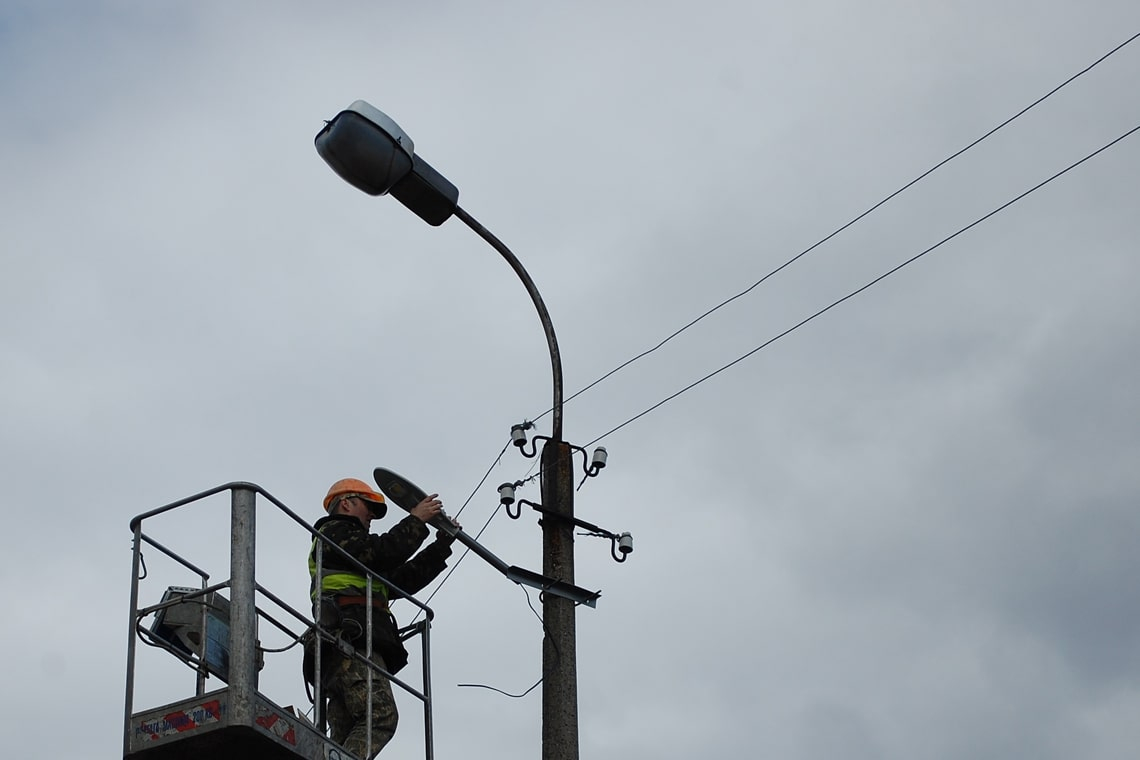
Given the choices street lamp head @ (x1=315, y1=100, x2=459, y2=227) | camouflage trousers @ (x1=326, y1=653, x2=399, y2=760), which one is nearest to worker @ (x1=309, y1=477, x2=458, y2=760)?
camouflage trousers @ (x1=326, y1=653, x2=399, y2=760)

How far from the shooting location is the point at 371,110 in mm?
9969

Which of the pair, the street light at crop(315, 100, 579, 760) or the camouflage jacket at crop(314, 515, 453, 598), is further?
the camouflage jacket at crop(314, 515, 453, 598)

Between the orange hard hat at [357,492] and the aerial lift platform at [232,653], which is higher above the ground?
the orange hard hat at [357,492]

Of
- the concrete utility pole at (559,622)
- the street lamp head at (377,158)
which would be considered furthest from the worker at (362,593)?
the street lamp head at (377,158)

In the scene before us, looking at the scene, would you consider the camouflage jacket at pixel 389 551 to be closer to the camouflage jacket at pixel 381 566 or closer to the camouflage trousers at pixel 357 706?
the camouflage jacket at pixel 381 566

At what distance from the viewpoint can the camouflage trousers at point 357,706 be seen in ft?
30.9

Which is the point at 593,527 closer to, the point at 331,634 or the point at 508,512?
the point at 508,512

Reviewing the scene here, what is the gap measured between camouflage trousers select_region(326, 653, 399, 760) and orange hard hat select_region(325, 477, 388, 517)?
117 cm

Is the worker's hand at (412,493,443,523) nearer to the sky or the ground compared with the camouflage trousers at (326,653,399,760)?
nearer to the sky

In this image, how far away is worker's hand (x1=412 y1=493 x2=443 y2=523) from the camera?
9766 millimetres

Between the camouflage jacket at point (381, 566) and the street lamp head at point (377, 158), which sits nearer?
the camouflage jacket at point (381, 566)

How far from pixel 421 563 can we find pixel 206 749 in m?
2.11

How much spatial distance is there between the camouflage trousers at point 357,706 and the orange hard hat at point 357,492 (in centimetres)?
117

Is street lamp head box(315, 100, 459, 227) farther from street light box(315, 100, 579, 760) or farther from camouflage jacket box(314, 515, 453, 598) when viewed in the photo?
camouflage jacket box(314, 515, 453, 598)
